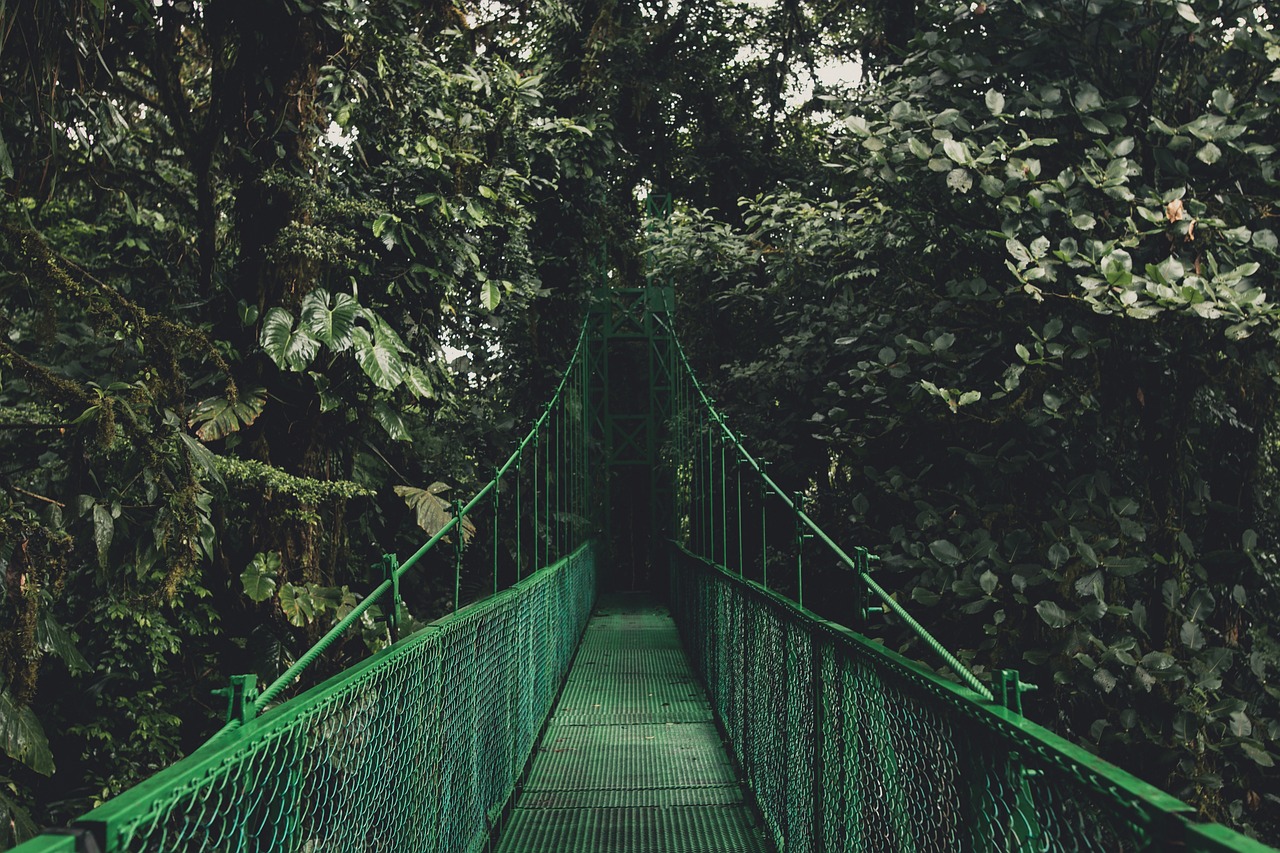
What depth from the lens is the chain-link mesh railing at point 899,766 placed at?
0.85 metres

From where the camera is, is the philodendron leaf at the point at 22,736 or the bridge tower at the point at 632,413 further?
the bridge tower at the point at 632,413

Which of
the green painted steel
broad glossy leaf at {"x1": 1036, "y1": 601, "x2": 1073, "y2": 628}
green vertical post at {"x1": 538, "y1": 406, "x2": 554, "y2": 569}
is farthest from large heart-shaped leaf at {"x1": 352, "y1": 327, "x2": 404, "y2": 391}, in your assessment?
broad glossy leaf at {"x1": 1036, "y1": 601, "x2": 1073, "y2": 628}

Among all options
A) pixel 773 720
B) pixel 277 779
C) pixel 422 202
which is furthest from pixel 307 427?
pixel 277 779

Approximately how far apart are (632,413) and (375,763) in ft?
30.9

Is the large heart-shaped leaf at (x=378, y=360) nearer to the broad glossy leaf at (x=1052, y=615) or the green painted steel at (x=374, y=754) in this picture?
the green painted steel at (x=374, y=754)

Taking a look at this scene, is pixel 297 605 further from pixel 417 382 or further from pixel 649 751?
pixel 649 751

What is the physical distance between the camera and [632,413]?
1097 cm

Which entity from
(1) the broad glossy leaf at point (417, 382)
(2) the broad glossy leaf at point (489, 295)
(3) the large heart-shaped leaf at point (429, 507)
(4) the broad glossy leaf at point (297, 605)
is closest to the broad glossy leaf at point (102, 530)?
(4) the broad glossy leaf at point (297, 605)

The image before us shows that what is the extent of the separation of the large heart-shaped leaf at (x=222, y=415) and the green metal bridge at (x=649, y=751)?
3.14ft

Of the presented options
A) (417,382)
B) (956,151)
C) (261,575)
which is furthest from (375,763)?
(956,151)

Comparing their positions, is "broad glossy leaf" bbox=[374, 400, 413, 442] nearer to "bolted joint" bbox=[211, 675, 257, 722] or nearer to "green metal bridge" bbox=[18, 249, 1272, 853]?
"green metal bridge" bbox=[18, 249, 1272, 853]

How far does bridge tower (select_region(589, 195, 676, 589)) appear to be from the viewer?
1012cm

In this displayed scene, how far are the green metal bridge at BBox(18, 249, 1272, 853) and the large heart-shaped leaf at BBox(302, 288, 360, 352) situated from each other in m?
0.85

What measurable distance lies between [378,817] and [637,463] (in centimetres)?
867
